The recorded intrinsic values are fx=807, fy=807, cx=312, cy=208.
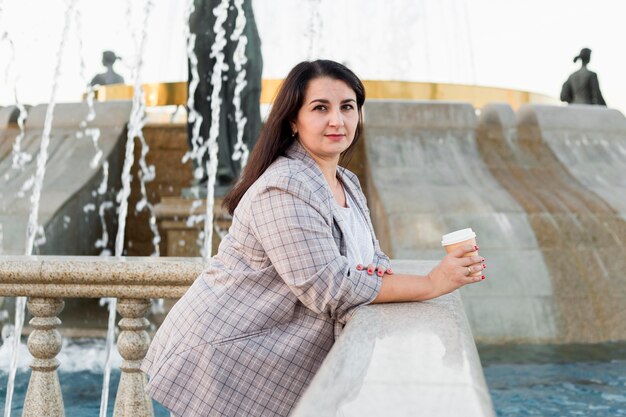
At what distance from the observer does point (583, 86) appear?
1150 cm

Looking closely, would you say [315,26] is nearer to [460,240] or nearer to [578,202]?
[578,202]

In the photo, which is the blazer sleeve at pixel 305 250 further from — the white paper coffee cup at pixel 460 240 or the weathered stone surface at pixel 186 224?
the weathered stone surface at pixel 186 224

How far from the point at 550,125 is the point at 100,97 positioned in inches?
238

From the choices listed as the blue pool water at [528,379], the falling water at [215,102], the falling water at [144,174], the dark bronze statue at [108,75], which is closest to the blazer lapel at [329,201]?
the blue pool water at [528,379]

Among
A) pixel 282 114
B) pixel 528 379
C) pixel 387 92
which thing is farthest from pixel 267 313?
pixel 387 92

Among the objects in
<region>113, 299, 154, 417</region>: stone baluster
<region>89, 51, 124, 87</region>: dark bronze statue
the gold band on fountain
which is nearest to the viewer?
<region>113, 299, 154, 417</region>: stone baluster

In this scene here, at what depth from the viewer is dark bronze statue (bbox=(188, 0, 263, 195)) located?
687 centimetres

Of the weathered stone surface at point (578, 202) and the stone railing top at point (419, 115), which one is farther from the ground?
the stone railing top at point (419, 115)

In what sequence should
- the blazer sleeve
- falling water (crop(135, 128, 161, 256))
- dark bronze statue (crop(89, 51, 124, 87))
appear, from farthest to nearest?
dark bronze statue (crop(89, 51, 124, 87))
falling water (crop(135, 128, 161, 256))
the blazer sleeve

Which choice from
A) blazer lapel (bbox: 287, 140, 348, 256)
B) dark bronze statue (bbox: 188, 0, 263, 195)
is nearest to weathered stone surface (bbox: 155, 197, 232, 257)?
dark bronze statue (bbox: 188, 0, 263, 195)

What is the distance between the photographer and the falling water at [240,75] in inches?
271

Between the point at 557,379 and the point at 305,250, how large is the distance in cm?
366

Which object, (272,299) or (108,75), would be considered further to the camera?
(108,75)

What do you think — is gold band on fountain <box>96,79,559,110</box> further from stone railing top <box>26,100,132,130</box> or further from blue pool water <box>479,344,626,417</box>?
blue pool water <box>479,344,626,417</box>
